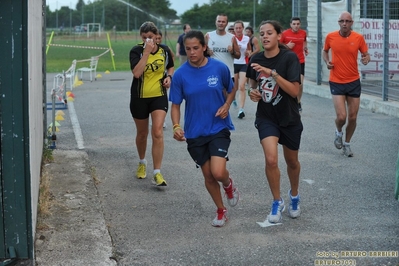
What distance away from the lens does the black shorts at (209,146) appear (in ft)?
21.7

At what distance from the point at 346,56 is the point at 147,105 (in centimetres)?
330

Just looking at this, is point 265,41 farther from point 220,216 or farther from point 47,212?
point 47,212

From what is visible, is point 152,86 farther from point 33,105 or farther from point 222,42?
point 222,42

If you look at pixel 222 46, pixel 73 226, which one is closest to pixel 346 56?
pixel 222 46

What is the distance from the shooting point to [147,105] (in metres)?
8.51

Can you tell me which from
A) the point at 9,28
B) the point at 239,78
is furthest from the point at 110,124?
the point at 9,28

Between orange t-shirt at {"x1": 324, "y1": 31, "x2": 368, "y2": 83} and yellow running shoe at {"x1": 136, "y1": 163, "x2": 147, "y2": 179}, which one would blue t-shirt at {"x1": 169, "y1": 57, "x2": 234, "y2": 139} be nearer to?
yellow running shoe at {"x1": 136, "y1": 163, "x2": 147, "y2": 179}

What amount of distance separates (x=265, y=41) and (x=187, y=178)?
2597 millimetres

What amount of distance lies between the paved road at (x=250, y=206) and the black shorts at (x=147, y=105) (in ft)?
2.65

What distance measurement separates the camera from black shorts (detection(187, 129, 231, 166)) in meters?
6.62

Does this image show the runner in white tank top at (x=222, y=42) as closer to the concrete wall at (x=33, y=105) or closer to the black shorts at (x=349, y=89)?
the black shorts at (x=349, y=89)

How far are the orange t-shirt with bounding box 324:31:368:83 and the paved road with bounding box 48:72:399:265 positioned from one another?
40.6 inches

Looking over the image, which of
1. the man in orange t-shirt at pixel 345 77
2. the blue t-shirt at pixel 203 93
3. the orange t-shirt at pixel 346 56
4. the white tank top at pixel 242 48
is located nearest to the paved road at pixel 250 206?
the man in orange t-shirt at pixel 345 77

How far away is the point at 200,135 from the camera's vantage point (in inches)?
264
